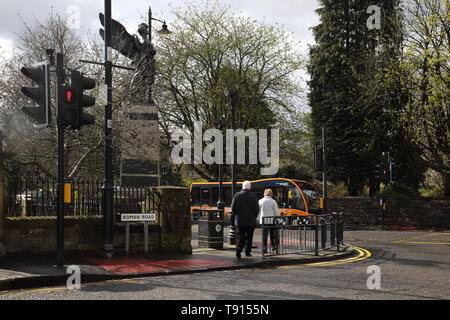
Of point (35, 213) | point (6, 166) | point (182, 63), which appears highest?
point (182, 63)

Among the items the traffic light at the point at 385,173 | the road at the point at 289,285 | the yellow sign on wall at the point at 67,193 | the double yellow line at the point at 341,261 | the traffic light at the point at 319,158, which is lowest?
the double yellow line at the point at 341,261

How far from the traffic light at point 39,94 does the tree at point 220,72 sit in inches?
886

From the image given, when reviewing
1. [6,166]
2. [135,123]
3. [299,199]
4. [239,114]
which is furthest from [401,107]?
[6,166]

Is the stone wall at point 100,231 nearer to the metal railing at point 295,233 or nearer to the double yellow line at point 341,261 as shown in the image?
the metal railing at point 295,233

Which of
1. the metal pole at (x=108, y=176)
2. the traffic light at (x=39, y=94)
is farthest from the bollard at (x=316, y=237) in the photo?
the traffic light at (x=39, y=94)

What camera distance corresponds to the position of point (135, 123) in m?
16.0

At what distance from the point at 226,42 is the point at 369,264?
78.0 ft

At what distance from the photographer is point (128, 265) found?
33.7 ft

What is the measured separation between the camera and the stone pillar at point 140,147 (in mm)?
16031

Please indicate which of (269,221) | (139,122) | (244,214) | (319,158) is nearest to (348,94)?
(319,158)

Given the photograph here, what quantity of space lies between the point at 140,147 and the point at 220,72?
17219mm

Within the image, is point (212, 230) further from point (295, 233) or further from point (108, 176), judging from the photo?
point (108, 176)

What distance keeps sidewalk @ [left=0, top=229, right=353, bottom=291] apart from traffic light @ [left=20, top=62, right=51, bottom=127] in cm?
273

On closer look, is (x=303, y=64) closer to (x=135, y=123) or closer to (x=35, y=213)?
(x=135, y=123)
